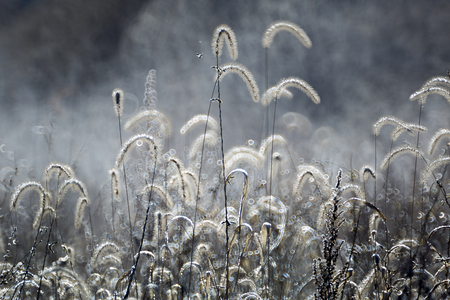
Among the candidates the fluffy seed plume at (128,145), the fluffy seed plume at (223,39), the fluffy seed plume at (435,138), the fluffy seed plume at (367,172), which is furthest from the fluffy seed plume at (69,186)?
the fluffy seed plume at (435,138)

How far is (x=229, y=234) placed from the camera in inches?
111

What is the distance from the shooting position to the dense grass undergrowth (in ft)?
6.86

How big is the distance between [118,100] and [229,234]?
5.96ft

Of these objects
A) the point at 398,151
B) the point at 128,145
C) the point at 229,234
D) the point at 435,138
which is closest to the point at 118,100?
the point at 128,145

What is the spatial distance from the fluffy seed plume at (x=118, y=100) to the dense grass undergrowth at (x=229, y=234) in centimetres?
2

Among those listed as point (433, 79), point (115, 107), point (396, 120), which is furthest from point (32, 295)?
point (433, 79)

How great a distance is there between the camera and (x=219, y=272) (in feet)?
9.46

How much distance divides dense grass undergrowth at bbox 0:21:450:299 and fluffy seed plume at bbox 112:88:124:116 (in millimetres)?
16

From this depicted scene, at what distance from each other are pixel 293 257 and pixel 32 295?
2.81 meters

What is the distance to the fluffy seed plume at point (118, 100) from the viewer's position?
2.85 m

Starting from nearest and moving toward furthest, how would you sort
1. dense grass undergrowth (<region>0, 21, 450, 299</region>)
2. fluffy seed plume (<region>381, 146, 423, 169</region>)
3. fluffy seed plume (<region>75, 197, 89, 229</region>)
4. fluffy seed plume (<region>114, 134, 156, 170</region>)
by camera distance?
1. dense grass undergrowth (<region>0, 21, 450, 299</region>)
2. fluffy seed plume (<region>114, 134, 156, 170</region>)
3. fluffy seed plume (<region>75, 197, 89, 229</region>)
4. fluffy seed plume (<region>381, 146, 423, 169</region>)

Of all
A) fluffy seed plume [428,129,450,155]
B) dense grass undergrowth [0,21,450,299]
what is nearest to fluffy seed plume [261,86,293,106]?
dense grass undergrowth [0,21,450,299]

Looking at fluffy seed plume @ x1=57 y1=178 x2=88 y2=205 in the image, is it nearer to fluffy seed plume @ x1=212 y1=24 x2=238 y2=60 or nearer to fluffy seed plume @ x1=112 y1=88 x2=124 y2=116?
fluffy seed plume @ x1=112 y1=88 x2=124 y2=116

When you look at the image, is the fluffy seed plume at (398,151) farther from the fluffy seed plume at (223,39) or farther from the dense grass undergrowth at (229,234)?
the fluffy seed plume at (223,39)
